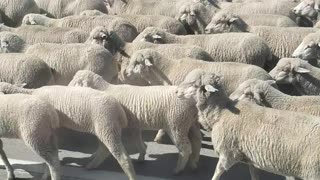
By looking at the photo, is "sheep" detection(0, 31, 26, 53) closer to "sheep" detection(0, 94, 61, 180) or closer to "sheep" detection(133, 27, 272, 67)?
"sheep" detection(133, 27, 272, 67)

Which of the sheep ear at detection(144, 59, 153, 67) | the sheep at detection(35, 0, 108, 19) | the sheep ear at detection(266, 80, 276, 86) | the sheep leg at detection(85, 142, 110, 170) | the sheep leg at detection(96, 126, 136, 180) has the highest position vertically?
the sheep ear at detection(144, 59, 153, 67)

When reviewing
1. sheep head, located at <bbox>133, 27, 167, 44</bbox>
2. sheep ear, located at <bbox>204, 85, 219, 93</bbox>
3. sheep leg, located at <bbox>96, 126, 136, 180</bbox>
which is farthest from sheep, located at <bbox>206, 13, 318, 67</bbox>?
sheep leg, located at <bbox>96, 126, 136, 180</bbox>

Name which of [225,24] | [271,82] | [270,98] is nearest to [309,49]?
[271,82]

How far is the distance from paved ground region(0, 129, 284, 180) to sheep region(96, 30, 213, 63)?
121 cm

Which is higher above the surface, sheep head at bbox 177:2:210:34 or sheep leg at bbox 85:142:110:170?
sheep head at bbox 177:2:210:34

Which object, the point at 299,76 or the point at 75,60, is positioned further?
the point at 75,60

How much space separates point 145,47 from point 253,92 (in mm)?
2240

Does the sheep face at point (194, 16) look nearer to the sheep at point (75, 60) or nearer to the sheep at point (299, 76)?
the sheep at point (75, 60)

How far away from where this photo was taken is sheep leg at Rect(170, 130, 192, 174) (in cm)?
569

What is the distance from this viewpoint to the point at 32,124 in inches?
207

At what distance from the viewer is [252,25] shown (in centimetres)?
891

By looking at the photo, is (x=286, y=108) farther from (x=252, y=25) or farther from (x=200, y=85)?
(x=252, y=25)

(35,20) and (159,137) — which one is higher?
(35,20)

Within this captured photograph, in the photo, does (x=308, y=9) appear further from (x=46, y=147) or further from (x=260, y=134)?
(x=46, y=147)
